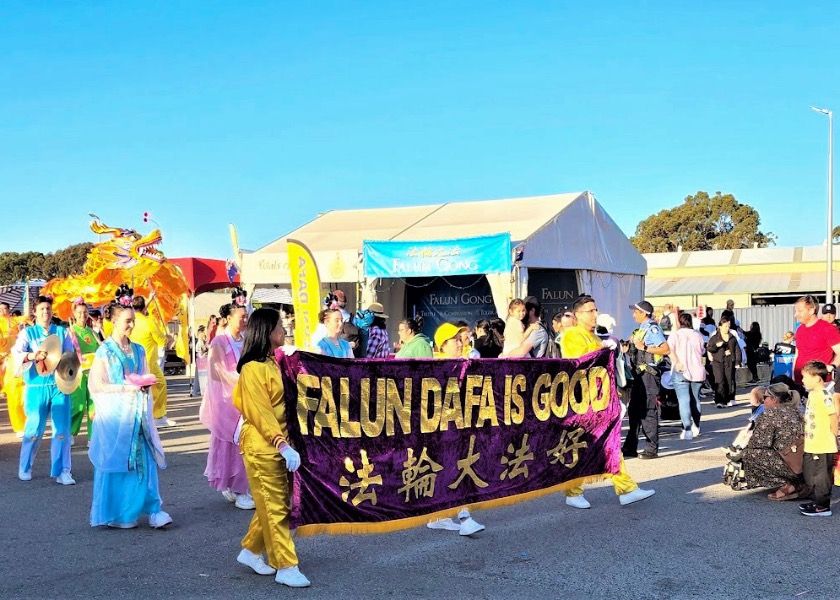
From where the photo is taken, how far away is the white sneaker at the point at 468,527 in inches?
234

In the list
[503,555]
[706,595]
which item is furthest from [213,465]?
[706,595]

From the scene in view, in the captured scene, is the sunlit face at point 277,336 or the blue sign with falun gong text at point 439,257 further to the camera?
the blue sign with falun gong text at point 439,257

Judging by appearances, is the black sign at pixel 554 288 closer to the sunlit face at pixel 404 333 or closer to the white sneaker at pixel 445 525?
the sunlit face at pixel 404 333

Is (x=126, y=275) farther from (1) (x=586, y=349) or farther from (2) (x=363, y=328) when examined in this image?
(1) (x=586, y=349)

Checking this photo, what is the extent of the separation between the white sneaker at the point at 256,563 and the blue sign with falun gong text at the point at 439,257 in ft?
37.4

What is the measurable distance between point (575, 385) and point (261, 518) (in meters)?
3.05

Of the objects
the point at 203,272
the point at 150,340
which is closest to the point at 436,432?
the point at 150,340

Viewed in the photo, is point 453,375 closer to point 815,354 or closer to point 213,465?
point 213,465

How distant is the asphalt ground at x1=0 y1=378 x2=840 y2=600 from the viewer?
4.75 m

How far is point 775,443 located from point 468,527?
309 centimetres

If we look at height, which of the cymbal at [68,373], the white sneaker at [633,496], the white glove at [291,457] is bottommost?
the white sneaker at [633,496]

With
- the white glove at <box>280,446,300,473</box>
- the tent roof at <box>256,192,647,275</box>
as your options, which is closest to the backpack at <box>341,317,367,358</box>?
the white glove at <box>280,446,300,473</box>

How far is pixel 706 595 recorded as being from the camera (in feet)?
15.1

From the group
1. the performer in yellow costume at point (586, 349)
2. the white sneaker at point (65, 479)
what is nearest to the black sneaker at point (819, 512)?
the performer in yellow costume at point (586, 349)
